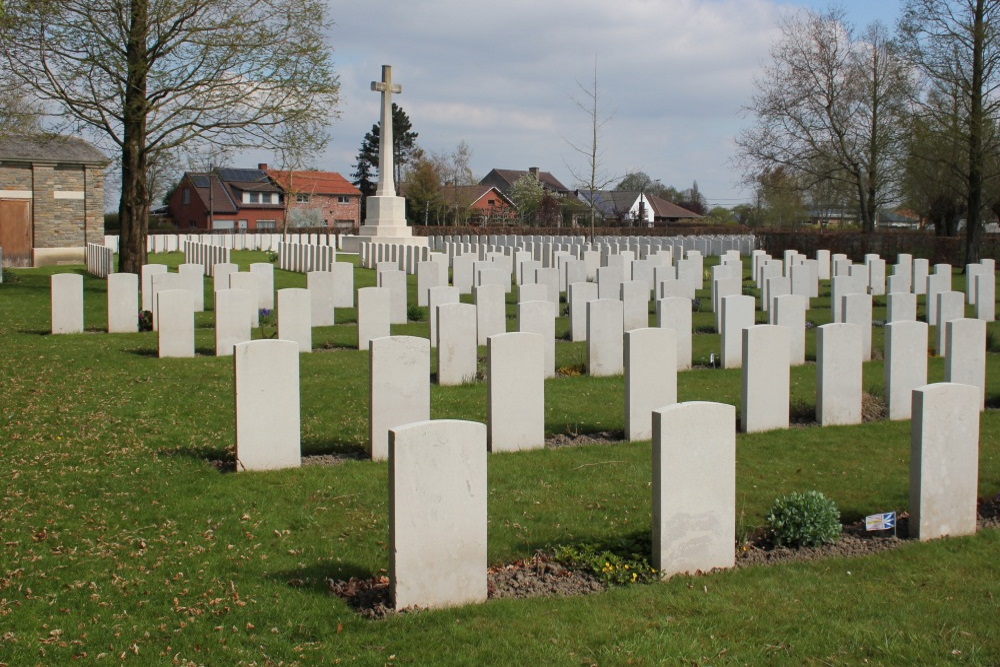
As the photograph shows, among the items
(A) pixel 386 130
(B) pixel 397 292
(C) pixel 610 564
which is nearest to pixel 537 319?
(B) pixel 397 292

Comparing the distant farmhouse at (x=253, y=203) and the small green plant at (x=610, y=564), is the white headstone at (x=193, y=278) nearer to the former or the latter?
the small green plant at (x=610, y=564)

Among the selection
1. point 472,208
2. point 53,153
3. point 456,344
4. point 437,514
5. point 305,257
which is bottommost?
point 437,514

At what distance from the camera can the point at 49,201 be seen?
32.5 metres

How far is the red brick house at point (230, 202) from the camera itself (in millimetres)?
71938

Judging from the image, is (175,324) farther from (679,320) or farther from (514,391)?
(679,320)

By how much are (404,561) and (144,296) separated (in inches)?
537

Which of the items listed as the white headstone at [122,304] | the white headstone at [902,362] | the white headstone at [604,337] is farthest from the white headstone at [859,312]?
the white headstone at [122,304]

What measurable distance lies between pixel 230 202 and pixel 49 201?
40423 millimetres

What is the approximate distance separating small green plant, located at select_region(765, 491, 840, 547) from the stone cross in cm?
3081

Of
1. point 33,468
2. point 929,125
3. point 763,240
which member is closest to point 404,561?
point 33,468

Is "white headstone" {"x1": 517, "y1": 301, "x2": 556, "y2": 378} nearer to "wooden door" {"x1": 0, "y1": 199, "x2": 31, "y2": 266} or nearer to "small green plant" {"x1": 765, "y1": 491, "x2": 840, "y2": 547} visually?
"small green plant" {"x1": 765, "y1": 491, "x2": 840, "y2": 547}

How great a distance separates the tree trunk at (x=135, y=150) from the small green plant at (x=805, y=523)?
59.9 feet

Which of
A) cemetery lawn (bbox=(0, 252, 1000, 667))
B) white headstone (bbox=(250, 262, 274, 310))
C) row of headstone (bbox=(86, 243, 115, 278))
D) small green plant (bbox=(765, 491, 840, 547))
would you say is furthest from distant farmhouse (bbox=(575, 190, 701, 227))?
small green plant (bbox=(765, 491, 840, 547))

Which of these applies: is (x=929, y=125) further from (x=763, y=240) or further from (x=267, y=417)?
(x=267, y=417)
